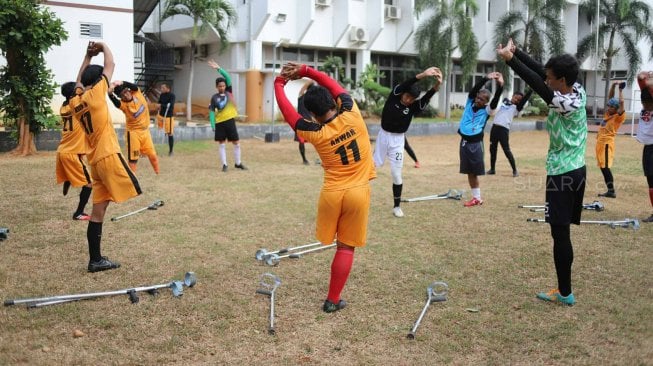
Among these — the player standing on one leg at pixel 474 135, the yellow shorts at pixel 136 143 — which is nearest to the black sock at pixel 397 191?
the player standing on one leg at pixel 474 135

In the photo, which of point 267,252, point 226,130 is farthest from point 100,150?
point 226,130

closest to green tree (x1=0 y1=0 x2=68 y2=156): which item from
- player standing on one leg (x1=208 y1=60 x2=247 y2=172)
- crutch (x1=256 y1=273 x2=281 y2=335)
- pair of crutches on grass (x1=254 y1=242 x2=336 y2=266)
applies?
player standing on one leg (x1=208 y1=60 x2=247 y2=172)

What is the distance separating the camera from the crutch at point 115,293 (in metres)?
4.89

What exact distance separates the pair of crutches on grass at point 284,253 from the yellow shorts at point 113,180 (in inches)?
55.3

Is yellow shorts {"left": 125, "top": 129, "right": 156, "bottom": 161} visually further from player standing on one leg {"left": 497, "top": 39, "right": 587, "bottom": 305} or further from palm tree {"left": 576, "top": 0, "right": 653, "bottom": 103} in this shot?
palm tree {"left": 576, "top": 0, "right": 653, "bottom": 103}

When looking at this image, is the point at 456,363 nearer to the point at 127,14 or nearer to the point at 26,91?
the point at 26,91

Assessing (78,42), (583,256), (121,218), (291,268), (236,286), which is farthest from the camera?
(78,42)

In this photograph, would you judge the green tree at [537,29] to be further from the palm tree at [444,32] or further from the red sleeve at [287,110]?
the red sleeve at [287,110]

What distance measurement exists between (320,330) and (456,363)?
1.06 meters

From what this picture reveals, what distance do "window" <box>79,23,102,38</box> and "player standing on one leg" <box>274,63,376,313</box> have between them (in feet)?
52.6

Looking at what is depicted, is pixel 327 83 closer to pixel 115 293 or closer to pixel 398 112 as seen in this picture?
pixel 115 293

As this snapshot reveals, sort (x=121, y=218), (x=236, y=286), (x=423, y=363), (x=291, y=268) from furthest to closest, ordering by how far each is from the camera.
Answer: (x=121, y=218), (x=291, y=268), (x=236, y=286), (x=423, y=363)

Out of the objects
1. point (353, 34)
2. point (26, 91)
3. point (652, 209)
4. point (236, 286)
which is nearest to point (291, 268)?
point (236, 286)

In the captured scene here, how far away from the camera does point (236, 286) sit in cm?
554
